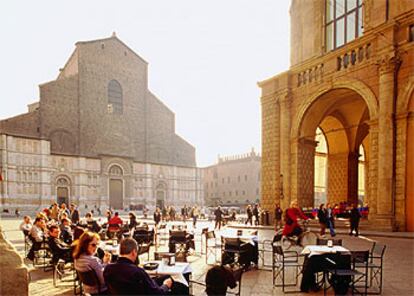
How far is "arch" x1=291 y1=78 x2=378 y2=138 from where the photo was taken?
43.2ft

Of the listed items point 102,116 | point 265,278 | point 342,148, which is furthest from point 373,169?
point 102,116

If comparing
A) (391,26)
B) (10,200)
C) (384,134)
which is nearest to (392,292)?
(384,134)

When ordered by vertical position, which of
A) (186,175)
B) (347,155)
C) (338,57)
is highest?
(338,57)

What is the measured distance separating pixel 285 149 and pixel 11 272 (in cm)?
1499

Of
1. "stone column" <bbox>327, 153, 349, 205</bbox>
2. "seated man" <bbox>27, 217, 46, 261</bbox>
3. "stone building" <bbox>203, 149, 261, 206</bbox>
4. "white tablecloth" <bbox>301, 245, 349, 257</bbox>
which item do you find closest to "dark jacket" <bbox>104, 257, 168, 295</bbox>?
"white tablecloth" <bbox>301, 245, 349, 257</bbox>

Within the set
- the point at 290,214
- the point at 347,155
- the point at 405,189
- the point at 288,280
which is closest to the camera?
the point at 288,280

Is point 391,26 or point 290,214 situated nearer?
point 290,214

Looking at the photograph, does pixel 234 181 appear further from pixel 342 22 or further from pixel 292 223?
pixel 292 223

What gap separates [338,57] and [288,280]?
12.2 m

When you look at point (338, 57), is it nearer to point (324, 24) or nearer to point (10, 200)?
point (324, 24)

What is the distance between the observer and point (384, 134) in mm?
12320

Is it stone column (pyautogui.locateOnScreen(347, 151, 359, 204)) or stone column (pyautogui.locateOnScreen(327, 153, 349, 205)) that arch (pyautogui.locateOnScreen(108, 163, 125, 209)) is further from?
stone column (pyautogui.locateOnScreen(347, 151, 359, 204))

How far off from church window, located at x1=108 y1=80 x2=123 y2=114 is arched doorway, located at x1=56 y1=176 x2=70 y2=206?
37.5ft

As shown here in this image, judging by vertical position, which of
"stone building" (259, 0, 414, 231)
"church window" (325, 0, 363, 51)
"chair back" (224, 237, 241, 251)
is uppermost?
"church window" (325, 0, 363, 51)
